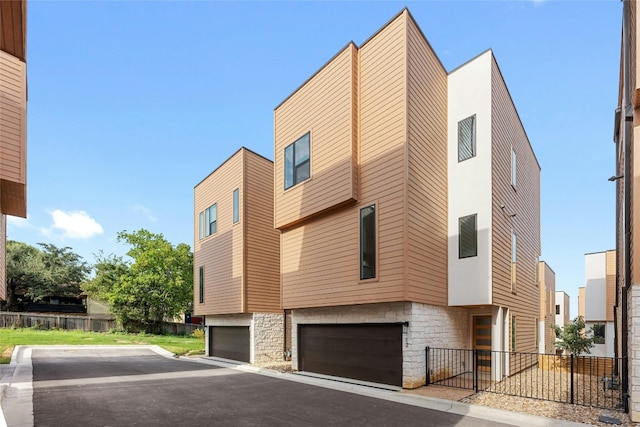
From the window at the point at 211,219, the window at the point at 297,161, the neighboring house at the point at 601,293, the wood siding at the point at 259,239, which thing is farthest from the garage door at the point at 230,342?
the neighboring house at the point at 601,293

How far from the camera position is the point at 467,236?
11148 millimetres

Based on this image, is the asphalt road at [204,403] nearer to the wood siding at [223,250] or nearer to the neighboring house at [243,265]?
the neighboring house at [243,265]

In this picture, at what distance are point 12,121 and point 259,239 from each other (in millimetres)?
9971

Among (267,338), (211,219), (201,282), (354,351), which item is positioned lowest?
(267,338)

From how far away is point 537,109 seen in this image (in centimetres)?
1548

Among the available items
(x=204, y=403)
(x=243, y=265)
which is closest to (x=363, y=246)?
(x=204, y=403)

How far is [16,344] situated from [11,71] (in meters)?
18.7

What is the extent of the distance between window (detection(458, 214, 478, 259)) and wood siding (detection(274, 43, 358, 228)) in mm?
3270

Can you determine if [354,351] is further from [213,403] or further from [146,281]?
[146,281]

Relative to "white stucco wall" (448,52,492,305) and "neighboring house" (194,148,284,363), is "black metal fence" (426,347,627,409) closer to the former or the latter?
"white stucco wall" (448,52,492,305)

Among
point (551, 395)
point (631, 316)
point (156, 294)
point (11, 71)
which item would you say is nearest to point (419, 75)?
point (631, 316)

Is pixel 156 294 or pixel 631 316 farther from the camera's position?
pixel 156 294

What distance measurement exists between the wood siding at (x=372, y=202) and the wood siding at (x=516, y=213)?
3.03 meters

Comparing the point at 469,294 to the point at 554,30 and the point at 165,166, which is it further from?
the point at 165,166
